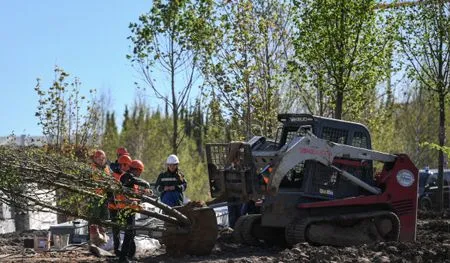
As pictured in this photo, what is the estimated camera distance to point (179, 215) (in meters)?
14.6

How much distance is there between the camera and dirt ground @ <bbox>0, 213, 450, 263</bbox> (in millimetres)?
13453

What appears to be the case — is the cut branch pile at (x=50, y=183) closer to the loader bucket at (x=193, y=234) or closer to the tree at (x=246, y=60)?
the loader bucket at (x=193, y=234)

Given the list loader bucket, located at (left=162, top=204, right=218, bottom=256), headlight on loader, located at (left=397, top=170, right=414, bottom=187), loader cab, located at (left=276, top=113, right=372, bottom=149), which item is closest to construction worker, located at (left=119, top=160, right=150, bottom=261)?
loader bucket, located at (left=162, top=204, right=218, bottom=256)

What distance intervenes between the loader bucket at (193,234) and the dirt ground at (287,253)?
155 mm

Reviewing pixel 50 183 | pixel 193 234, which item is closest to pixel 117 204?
pixel 50 183

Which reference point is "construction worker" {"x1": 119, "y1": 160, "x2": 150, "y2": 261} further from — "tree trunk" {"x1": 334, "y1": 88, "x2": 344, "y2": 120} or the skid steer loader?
"tree trunk" {"x1": 334, "y1": 88, "x2": 344, "y2": 120}

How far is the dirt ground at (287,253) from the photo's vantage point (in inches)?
530

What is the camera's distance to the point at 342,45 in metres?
23.4

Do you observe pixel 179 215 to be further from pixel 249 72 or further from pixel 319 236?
pixel 249 72

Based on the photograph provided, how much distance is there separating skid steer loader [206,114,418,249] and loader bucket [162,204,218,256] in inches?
31.8

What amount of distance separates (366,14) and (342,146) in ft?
28.5

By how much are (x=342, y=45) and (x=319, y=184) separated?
8327 mm

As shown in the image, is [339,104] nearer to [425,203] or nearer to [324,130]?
[324,130]

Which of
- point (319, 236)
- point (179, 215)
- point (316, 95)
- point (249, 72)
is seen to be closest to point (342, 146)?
point (319, 236)
